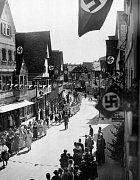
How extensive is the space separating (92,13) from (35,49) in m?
35.7

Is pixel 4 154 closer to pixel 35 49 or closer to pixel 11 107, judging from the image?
pixel 11 107

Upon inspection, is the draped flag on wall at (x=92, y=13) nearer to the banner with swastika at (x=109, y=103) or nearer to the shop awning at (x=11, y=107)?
the banner with swastika at (x=109, y=103)

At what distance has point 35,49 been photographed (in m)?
42.0

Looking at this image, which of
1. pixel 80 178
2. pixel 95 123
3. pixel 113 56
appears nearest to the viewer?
pixel 80 178

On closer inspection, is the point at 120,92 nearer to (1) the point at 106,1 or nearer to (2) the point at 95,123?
(1) the point at 106,1

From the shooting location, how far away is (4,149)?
14.9 m

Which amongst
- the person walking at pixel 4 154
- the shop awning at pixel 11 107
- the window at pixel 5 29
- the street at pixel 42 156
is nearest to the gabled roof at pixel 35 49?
the window at pixel 5 29

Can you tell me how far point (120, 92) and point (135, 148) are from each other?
3.70ft

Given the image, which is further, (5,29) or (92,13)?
(5,29)

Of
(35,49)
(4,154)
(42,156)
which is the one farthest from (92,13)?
(35,49)

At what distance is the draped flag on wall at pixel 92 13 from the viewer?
672cm

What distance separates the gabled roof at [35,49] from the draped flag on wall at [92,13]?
33.8m

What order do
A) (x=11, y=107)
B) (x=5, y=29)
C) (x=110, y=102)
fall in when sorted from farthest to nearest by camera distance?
(x=5, y=29) → (x=11, y=107) → (x=110, y=102)

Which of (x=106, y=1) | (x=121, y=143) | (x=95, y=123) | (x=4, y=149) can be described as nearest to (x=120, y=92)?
(x=106, y=1)
